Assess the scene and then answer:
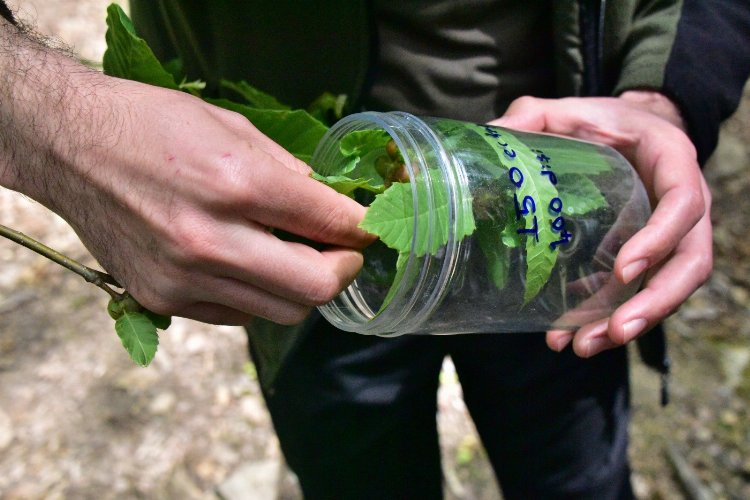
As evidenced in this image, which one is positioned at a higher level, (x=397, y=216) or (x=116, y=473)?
(x=397, y=216)

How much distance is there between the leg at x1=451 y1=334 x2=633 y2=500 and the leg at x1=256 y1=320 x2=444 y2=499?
8cm

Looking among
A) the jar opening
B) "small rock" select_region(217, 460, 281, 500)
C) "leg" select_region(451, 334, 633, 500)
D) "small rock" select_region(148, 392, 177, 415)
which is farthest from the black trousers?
"small rock" select_region(148, 392, 177, 415)

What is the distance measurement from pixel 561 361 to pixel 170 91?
2.23 feet

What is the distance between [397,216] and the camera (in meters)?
0.59

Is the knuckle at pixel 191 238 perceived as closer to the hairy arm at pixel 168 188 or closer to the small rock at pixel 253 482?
the hairy arm at pixel 168 188

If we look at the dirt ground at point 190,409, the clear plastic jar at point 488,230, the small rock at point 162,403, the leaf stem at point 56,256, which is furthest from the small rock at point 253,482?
the leaf stem at point 56,256

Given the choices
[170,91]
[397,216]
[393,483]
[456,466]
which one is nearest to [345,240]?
[397,216]

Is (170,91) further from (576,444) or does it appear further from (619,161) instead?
(576,444)

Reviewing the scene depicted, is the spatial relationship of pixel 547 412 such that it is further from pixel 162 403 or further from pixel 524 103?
pixel 162 403

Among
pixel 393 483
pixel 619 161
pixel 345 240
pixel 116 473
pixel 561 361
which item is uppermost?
pixel 345 240

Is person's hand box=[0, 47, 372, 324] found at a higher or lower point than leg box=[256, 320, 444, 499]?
higher

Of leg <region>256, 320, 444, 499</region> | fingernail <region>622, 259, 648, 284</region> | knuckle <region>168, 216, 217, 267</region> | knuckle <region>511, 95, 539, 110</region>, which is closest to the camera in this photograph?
knuckle <region>168, 216, 217, 267</region>

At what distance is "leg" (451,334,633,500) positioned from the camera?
0.97m

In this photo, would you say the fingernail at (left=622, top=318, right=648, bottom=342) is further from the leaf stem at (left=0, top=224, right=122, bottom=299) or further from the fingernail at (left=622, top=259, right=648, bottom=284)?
the leaf stem at (left=0, top=224, right=122, bottom=299)
